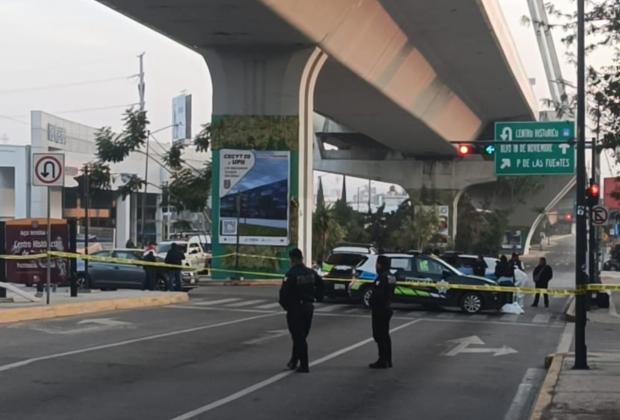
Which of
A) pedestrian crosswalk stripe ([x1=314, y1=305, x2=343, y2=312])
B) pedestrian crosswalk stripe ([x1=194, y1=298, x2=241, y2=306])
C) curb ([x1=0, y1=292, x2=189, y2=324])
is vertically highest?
curb ([x1=0, y1=292, x2=189, y2=324])

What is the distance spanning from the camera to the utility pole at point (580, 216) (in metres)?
12.8

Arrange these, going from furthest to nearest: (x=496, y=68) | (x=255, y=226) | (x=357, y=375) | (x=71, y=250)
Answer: (x=496, y=68) → (x=255, y=226) → (x=71, y=250) → (x=357, y=375)

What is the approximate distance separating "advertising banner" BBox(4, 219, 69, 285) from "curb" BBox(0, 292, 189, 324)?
1.70 m

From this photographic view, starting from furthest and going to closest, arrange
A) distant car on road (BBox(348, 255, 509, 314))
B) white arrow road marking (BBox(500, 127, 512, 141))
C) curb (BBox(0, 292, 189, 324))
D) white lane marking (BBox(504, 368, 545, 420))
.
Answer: white arrow road marking (BBox(500, 127, 512, 141))
distant car on road (BBox(348, 255, 509, 314))
curb (BBox(0, 292, 189, 324))
white lane marking (BBox(504, 368, 545, 420))

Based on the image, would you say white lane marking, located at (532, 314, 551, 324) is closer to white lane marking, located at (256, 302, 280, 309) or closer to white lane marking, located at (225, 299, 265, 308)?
white lane marking, located at (256, 302, 280, 309)

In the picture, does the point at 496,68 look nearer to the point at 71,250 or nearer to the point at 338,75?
the point at 338,75

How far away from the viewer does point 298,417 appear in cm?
959

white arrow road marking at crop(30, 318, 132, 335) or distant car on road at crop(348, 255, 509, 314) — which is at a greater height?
distant car on road at crop(348, 255, 509, 314)

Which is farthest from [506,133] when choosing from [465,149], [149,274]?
[149,274]

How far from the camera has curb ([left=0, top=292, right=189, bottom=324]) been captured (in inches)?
711

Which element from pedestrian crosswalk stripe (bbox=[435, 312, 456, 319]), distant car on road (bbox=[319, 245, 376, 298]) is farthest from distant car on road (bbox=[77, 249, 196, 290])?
pedestrian crosswalk stripe (bbox=[435, 312, 456, 319])

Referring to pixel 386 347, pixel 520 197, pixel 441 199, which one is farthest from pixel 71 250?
pixel 520 197

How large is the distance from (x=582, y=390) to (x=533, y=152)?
21.4 metres

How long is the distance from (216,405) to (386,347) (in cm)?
391
